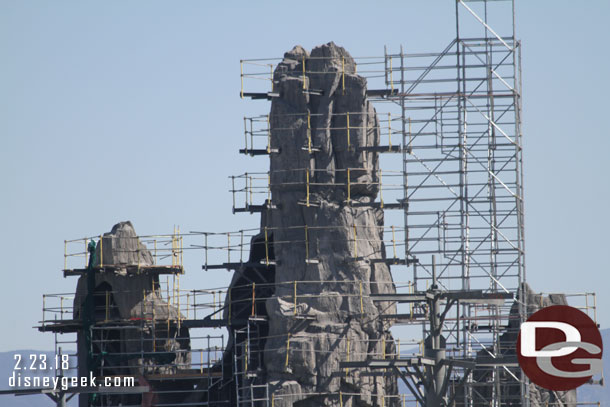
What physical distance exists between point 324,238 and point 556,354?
17.1 meters

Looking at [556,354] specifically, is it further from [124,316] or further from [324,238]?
[124,316]

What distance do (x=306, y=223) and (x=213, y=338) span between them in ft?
19.1

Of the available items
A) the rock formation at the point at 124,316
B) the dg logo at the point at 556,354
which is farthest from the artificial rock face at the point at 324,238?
the dg logo at the point at 556,354

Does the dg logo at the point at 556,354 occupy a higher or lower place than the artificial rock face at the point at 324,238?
lower

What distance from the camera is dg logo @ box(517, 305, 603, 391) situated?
3862 cm

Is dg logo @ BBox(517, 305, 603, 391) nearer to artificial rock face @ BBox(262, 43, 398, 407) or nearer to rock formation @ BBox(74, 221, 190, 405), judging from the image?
artificial rock face @ BBox(262, 43, 398, 407)

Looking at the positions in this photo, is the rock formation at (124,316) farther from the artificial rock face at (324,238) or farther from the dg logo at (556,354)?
the dg logo at (556,354)

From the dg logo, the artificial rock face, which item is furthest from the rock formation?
the dg logo

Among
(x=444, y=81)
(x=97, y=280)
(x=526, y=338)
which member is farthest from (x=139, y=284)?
(x=526, y=338)

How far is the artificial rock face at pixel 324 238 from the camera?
52.3 m

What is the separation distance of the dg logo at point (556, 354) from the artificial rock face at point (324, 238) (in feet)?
38.0

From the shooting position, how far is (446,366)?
151 ft

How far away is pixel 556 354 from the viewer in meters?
38.6

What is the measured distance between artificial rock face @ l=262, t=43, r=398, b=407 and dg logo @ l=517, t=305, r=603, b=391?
38.0 feet
